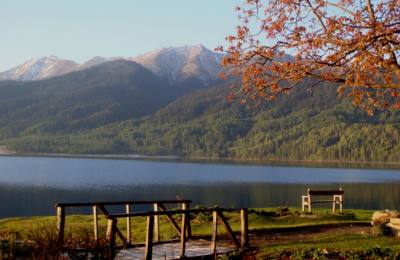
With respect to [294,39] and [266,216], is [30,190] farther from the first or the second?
[294,39]

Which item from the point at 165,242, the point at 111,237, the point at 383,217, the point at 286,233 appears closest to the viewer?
the point at 111,237

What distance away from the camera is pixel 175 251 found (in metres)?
20.9

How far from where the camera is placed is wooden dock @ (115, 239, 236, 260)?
19.7 meters

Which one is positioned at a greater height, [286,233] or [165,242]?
[165,242]

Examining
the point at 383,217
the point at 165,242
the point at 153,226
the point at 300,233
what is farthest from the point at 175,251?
the point at 383,217

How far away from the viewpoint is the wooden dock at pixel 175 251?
19656mm

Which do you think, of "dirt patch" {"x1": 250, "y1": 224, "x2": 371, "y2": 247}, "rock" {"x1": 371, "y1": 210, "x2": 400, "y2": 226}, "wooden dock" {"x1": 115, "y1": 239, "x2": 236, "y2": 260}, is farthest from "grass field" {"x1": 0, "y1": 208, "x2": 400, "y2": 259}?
"wooden dock" {"x1": 115, "y1": 239, "x2": 236, "y2": 260}

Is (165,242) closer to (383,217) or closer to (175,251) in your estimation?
(175,251)

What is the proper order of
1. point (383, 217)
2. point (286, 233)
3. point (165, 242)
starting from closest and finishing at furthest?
point (165, 242) < point (383, 217) < point (286, 233)

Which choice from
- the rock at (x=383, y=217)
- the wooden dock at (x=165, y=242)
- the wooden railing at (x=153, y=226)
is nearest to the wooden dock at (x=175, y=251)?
the wooden dock at (x=165, y=242)

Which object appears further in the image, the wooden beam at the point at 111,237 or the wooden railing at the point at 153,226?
the wooden railing at the point at 153,226

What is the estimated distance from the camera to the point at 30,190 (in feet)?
340

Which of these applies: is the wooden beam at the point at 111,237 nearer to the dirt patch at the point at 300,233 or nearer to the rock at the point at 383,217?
the dirt patch at the point at 300,233

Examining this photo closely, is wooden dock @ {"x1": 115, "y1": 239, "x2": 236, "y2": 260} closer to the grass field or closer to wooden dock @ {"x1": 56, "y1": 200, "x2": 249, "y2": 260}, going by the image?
wooden dock @ {"x1": 56, "y1": 200, "x2": 249, "y2": 260}
